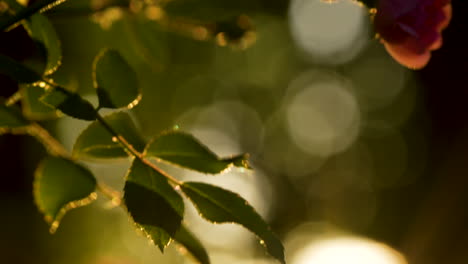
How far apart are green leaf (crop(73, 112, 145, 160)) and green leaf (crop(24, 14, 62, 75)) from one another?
0.18 feet

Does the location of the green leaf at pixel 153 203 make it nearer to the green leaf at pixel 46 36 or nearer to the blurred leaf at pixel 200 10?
the green leaf at pixel 46 36

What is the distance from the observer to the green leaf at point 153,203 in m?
0.44

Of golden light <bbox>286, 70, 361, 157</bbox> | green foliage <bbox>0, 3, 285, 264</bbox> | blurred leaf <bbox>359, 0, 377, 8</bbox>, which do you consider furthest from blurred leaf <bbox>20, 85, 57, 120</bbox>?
golden light <bbox>286, 70, 361, 157</bbox>

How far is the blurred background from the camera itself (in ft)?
6.37

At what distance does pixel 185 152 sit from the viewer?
518 millimetres

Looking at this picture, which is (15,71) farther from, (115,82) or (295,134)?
(295,134)

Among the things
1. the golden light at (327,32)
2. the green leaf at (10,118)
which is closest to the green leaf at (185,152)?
the green leaf at (10,118)

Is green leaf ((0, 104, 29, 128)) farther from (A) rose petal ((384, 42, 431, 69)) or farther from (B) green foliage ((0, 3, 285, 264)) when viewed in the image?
(A) rose petal ((384, 42, 431, 69))

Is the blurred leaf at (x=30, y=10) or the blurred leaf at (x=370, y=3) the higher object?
the blurred leaf at (x=30, y=10)

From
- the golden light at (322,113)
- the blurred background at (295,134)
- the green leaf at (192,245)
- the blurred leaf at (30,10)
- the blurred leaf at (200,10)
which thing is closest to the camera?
the blurred leaf at (30,10)

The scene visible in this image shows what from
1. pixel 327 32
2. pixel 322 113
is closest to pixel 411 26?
pixel 327 32

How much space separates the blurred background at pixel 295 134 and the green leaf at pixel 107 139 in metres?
0.26

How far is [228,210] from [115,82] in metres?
0.14

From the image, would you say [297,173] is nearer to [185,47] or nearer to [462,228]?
[462,228]
